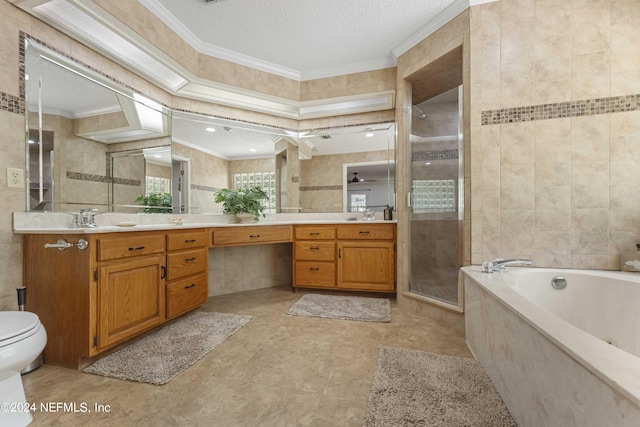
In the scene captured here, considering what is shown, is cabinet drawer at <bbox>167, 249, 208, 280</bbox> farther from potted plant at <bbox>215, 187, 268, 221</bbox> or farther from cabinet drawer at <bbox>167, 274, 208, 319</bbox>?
potted plant at <bbox>215, 187, 268, 221</bbox>

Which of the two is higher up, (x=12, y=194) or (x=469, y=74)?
(x=469, y=74)

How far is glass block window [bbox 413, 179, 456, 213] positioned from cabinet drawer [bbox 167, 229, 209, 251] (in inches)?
81.6

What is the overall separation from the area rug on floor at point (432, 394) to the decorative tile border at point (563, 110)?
166cm

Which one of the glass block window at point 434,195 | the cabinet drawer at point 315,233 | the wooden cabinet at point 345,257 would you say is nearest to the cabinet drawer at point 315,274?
the wooden cabinet at point 345,257

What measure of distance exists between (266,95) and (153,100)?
3.61ft

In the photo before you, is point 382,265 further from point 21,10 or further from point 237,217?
point 21,10

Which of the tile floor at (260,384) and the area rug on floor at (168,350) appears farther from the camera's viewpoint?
the area rug on floor at (168,350)

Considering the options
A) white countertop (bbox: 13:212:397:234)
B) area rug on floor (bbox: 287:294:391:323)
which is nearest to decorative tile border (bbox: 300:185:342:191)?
A: white countertop (bbox: 13:212:397:234)

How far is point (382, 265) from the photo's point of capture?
2.76m

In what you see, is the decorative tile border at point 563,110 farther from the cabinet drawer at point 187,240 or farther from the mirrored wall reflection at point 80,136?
the mirrored wall reflection at point 80,136

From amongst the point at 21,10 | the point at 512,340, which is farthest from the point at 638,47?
the point at 21,10

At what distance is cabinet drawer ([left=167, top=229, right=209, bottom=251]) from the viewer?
2.02 metres

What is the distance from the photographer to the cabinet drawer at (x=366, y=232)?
277 centimetres

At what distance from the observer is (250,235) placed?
106 inches
